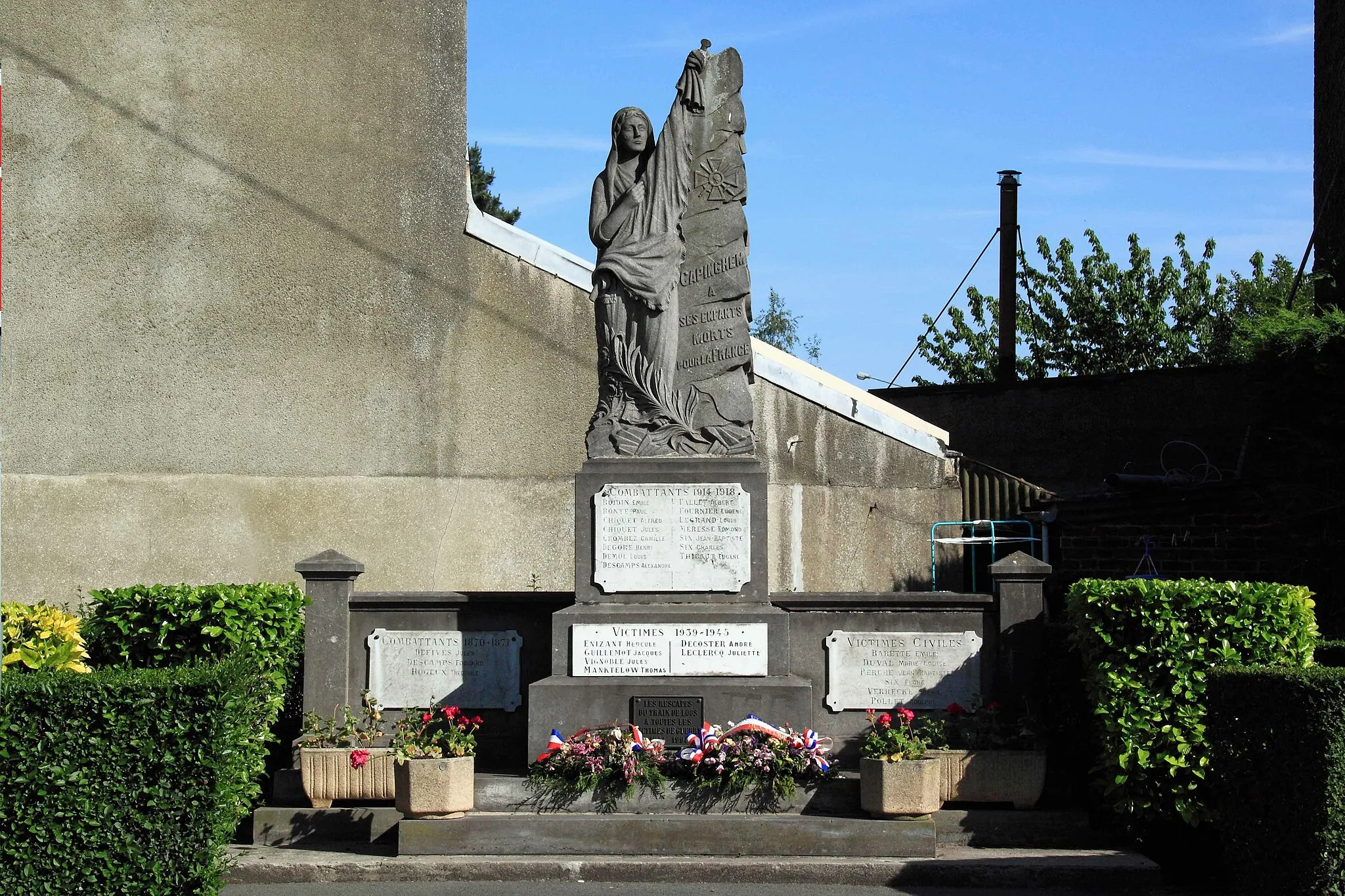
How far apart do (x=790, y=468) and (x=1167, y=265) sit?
2517 cm

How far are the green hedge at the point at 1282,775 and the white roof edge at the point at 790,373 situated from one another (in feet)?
24.8

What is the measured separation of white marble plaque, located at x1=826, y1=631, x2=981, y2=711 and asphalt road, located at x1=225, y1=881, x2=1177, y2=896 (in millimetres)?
2003

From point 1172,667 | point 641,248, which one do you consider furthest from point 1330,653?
point 641,248

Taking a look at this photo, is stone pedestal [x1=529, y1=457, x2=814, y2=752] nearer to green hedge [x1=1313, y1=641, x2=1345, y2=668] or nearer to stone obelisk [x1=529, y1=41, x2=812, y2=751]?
stone obelisk [x1=529, y1=41, x2=812, y2=751]

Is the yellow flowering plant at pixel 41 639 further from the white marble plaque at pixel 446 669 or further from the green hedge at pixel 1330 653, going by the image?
the green hedge at pixel 1330 653

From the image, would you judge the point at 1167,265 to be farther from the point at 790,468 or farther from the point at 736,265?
the point at 736,265

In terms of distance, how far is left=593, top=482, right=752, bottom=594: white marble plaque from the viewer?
9.45 meters

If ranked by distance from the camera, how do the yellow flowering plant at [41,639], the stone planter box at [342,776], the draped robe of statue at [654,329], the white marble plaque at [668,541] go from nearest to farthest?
1. the yellow flowering plant at [41,639]
2. the stone planter box at [342,776]
3. the white marble plaque at [668,541]
4. the draped robe of statue at [654,329]

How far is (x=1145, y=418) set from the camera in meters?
20.3

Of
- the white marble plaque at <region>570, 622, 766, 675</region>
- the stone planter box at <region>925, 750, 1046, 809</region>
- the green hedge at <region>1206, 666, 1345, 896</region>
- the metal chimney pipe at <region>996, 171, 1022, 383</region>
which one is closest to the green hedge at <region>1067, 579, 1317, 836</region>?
the stone planter box at <region>925, 750, 1046, 809</region>

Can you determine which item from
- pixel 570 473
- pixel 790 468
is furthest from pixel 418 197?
pixel 790 468

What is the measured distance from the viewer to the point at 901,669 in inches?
385

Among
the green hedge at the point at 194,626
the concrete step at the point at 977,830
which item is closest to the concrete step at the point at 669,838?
the concrete step at the point at 977,830

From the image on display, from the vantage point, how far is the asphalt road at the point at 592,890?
25.2 ft
